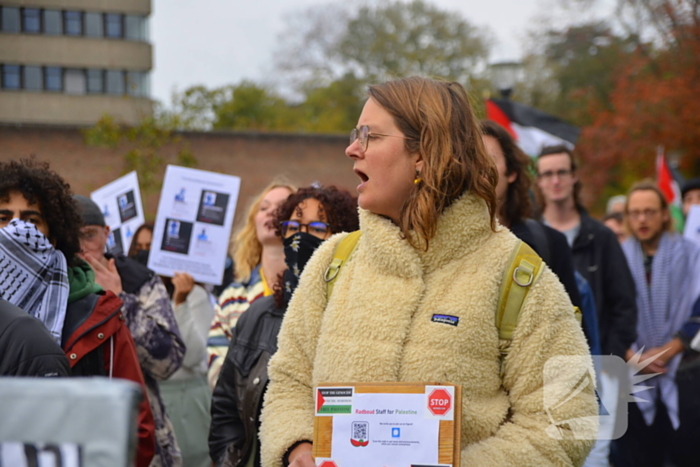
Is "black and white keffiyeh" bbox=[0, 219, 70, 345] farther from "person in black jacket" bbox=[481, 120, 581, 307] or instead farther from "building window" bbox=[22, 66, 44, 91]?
"building window" bbox=[22, 66, 44, 91]

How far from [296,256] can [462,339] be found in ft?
4.89

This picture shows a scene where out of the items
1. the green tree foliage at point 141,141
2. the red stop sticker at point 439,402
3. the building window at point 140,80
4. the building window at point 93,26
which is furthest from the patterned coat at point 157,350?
the building window at point 93,26

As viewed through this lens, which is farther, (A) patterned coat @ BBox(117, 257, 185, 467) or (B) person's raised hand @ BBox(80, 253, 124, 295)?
(B) person's raised hand @ BBox(80, 253, 124, 295)

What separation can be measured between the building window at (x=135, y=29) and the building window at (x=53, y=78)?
2.96m

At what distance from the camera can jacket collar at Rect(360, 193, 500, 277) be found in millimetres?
2408

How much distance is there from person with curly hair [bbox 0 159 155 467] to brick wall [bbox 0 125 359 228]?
2156 centimetres

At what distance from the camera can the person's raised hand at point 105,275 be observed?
4.17 m

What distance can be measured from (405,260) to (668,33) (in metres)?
24.3

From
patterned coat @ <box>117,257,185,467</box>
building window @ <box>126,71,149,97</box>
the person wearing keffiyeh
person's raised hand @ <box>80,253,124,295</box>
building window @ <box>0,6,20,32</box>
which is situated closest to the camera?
patterned coat @ <box>117,257,185,467</box>

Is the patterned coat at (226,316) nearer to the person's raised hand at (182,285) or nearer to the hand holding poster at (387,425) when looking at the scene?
the person's raised hand at (182,285)

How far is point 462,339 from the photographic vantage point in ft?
7.49

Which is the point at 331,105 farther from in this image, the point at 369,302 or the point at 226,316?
the point at 369,302

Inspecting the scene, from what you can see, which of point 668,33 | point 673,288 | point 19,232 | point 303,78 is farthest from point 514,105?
point 303,78

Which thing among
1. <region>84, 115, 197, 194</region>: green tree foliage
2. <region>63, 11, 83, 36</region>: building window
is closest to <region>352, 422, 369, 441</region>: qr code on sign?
<region>84, 115, 197, 194</region>: green tree foliage
